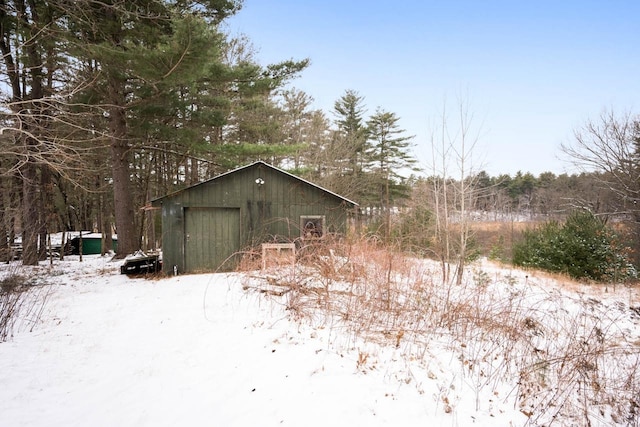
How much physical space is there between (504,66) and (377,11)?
6649mm

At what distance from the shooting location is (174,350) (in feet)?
11.6

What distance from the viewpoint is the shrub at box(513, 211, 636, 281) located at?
9719mm

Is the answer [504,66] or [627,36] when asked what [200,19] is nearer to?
[504,66]

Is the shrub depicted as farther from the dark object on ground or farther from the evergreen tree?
the dark object on ground

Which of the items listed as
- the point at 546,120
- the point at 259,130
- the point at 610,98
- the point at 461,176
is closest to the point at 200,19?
the point at 259,130

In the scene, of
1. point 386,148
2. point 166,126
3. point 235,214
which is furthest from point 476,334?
point 386,148

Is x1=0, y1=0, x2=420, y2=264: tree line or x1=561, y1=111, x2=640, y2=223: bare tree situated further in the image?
x1=561, y1=111, x2=640, y2=223: bare tree

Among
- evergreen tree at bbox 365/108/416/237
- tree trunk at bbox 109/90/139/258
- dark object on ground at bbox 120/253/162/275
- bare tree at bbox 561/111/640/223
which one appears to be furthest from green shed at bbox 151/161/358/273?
evergreen tree at bbox 365/108/416/237

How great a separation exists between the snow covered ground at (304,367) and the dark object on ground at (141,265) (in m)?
3.87

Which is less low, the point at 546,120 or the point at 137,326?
the point at 546,120

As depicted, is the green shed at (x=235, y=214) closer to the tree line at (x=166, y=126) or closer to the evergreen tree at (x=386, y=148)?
the tree line at (x=166, y=126)

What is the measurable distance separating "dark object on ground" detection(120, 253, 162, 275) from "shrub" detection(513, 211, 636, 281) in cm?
1348

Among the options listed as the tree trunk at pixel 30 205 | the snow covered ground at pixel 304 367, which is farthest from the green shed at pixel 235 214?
the tree trunk at pixel 30 205

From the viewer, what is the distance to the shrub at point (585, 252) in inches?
383
